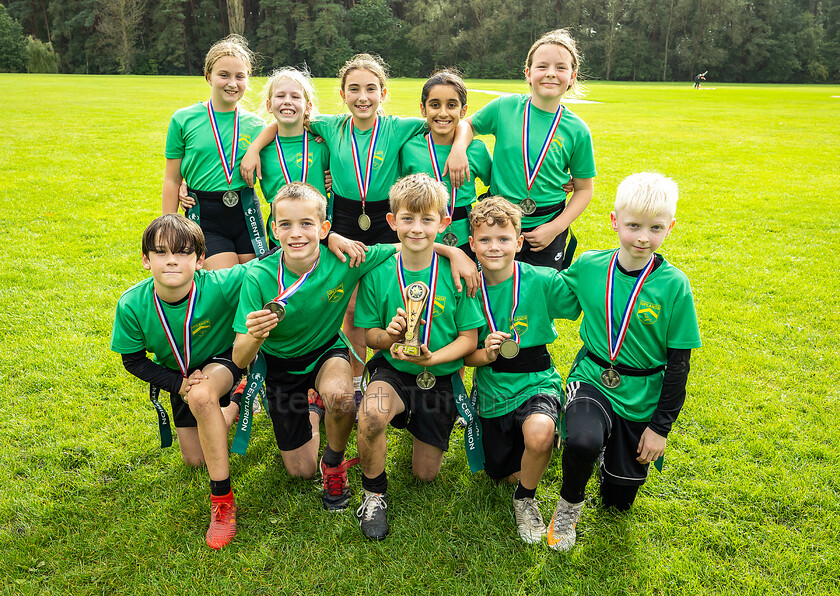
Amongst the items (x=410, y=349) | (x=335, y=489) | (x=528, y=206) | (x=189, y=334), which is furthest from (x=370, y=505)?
(x=528, y=206)

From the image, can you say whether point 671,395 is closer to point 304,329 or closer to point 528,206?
point 528,206

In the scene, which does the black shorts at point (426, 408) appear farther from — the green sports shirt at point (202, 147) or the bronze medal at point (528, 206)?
the green sports shirt at point (202, 147)

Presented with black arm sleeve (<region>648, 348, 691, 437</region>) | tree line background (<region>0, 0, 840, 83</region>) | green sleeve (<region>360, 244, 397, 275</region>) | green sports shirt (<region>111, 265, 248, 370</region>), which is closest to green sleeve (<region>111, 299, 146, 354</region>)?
green sports shirt (<region>111, 265, 248, 370</region>)


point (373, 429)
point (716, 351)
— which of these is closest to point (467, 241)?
point (373, 429)

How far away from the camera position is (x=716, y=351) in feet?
17.2

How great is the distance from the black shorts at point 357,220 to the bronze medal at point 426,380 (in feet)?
4.54

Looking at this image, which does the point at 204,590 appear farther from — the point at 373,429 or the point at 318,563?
the point at 373,429

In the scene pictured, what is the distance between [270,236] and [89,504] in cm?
233

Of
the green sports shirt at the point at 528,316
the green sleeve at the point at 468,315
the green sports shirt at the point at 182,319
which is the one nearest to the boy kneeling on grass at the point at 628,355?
the green sports shirt at the point at 528,316

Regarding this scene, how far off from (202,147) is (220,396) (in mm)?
2087

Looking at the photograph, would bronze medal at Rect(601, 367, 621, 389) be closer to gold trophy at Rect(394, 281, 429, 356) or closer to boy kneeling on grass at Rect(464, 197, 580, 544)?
boy kneeling on grass at Rect(464, 197, 580, 544)

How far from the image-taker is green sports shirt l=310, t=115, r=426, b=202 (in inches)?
170

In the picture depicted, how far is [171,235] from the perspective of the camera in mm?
3316

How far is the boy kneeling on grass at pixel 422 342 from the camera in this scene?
3.29 meters
